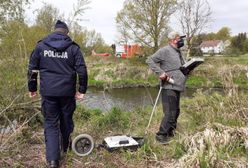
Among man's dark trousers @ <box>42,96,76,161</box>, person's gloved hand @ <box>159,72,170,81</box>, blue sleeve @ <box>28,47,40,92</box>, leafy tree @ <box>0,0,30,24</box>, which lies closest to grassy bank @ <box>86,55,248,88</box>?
leafy tree @ <box>0,0,30,24</box>

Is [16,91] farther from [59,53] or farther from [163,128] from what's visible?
[163,128]

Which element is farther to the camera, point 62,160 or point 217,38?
point 217,38

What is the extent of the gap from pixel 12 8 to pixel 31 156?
2.87 m

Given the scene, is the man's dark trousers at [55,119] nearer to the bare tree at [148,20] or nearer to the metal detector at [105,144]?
the metal detector at [105,144]

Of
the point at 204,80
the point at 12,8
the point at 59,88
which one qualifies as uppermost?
the point at 12,8

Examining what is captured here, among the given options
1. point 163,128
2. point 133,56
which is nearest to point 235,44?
point 133,56

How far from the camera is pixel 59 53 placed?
4273mm

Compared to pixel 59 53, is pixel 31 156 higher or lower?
lower

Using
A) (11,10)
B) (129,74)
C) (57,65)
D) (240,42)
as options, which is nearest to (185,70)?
(57,65)

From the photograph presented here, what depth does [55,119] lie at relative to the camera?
14.4ft

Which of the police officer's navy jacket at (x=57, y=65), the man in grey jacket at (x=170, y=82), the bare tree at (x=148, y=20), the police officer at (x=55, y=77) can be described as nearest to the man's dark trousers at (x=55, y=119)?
the police officer at (x=55, y=77)

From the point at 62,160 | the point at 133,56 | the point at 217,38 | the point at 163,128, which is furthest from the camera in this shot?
the point at 217,38

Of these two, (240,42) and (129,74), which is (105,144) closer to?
(129,74)

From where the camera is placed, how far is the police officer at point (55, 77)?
4254 mm
